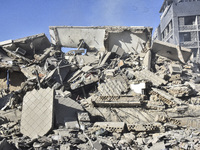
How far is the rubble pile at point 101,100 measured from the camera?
627 centimetres

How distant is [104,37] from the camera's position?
14.8 m

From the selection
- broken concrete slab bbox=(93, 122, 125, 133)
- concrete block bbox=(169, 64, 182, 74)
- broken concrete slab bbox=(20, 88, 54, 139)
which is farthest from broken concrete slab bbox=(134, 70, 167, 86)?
broken concrete slab bbox=(20, 88, 54, 139)

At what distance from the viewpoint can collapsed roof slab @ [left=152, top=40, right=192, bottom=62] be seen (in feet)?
39.9

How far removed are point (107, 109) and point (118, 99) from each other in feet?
2.06

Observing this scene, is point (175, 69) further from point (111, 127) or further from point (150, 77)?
point (111, 127)

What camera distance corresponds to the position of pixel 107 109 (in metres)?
8.26

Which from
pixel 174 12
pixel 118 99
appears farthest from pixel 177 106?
pixel 174 12

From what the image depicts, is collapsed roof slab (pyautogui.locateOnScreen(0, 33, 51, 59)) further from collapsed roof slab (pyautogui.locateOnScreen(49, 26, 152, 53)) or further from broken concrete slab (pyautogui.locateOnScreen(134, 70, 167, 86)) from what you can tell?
broken concrete slab (pyautogui.locateOnScreen(134, 70, 167, 86))

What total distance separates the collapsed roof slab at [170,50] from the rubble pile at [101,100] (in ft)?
0.19

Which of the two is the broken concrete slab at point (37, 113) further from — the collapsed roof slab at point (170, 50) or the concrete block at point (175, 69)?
the collapsed roof slab at point (170, 50)

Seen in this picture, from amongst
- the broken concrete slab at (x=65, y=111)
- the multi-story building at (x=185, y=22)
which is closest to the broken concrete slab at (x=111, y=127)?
the broken concrete slab at (x=65, y=111)

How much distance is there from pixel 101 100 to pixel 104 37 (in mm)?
7638

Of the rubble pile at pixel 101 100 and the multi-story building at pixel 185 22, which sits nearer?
the rubble pile at pixel 101 100

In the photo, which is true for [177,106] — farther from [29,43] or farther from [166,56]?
[29,43]
